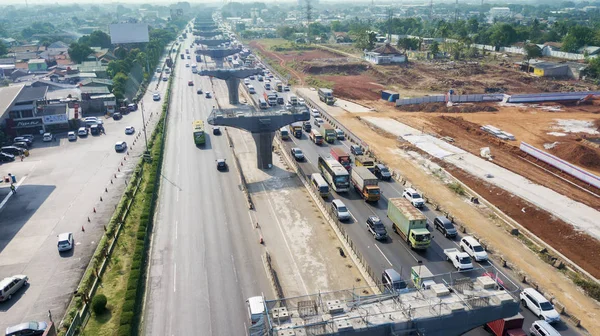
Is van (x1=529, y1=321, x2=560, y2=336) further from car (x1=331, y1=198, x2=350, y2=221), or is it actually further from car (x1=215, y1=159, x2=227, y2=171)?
car (x1=215, y1=159, x2=227, y2=171)

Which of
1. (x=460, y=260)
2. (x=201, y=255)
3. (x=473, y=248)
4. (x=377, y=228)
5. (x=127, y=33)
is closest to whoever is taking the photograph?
(x=460, y=260)

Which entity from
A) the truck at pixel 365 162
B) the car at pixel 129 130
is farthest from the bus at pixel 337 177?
the car at pixel 129 130

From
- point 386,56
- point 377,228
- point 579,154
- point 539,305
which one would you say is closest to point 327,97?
point 579,154

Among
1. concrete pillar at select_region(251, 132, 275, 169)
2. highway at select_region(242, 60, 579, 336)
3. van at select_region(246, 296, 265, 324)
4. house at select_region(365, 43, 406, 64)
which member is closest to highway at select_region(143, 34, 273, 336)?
van at select_region(246, 296, 265, 324)

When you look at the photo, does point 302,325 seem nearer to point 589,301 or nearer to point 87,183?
point 589,301

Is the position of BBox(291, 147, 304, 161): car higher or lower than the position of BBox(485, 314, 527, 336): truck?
higher

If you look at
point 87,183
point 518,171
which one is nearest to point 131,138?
point 87,183

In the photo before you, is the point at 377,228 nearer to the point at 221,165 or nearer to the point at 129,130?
the point at 221,165
